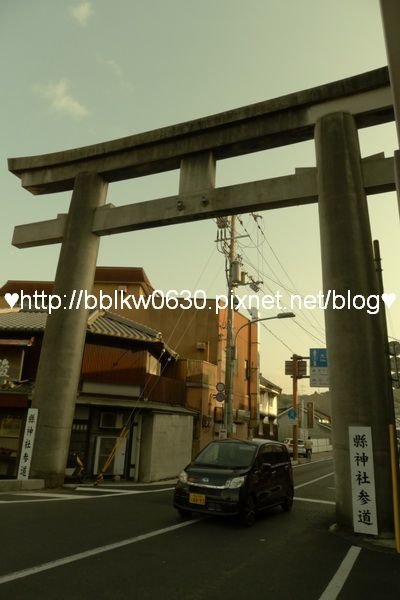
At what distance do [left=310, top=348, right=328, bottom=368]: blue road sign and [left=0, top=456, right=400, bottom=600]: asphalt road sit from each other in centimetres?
1886

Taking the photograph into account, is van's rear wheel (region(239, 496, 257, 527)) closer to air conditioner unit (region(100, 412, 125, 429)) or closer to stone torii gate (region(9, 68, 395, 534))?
stone torii gate (region(9, 68, 395, 534))

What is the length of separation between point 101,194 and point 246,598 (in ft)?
44.0

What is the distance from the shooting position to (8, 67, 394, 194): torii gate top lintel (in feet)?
38.1

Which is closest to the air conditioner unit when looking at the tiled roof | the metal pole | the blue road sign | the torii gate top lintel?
the tiled roof

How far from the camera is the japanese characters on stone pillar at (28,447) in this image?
42.4ft

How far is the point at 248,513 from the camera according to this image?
8.73m

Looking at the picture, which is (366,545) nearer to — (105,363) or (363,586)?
(363,586)

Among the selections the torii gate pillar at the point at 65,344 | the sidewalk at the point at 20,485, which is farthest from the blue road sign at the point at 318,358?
the sidewalk at the point at 20,485

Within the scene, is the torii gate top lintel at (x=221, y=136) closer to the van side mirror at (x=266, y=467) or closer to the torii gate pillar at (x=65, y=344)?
the torii gate pillar at (x=65, y=344)

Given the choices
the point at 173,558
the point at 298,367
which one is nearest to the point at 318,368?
the point at 298,367

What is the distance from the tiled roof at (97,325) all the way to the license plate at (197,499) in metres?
10.1

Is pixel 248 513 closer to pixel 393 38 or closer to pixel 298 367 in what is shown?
pixel 393 38

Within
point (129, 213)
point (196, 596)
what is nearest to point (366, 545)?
point (196, 596)

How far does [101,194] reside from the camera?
50.4 feet
